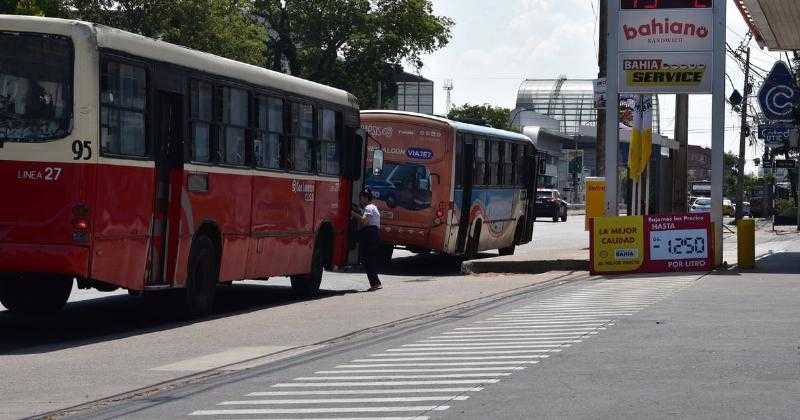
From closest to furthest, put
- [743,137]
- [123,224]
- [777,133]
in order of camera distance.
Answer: [123,224]
[777,133]
[743,137]

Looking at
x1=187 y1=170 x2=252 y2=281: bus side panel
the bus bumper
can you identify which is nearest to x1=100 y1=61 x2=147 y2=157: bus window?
the bus bumper

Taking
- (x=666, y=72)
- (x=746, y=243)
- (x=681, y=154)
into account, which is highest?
(x=666, y=72)

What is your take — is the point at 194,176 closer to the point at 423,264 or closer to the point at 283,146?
the point at 283,146

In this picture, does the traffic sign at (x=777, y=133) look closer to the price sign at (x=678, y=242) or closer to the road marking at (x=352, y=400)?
the price sign at (x=678, y=242)

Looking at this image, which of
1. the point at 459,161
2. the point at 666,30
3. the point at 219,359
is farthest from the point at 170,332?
the point at 666,30

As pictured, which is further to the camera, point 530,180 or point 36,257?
point 530,180

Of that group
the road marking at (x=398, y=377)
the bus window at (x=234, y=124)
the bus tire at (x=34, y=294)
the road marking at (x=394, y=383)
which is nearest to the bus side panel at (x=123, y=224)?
the bus tire at (x=34, y=294)

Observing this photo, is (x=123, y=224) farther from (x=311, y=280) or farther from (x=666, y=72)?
(x=666, y=72)

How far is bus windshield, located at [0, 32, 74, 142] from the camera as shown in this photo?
15.4 m

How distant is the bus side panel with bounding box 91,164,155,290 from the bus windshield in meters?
0.68

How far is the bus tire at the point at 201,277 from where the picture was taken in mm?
18172

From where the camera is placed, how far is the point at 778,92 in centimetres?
3869

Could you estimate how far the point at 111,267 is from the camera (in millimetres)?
15961

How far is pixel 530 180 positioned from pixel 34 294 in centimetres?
1991
